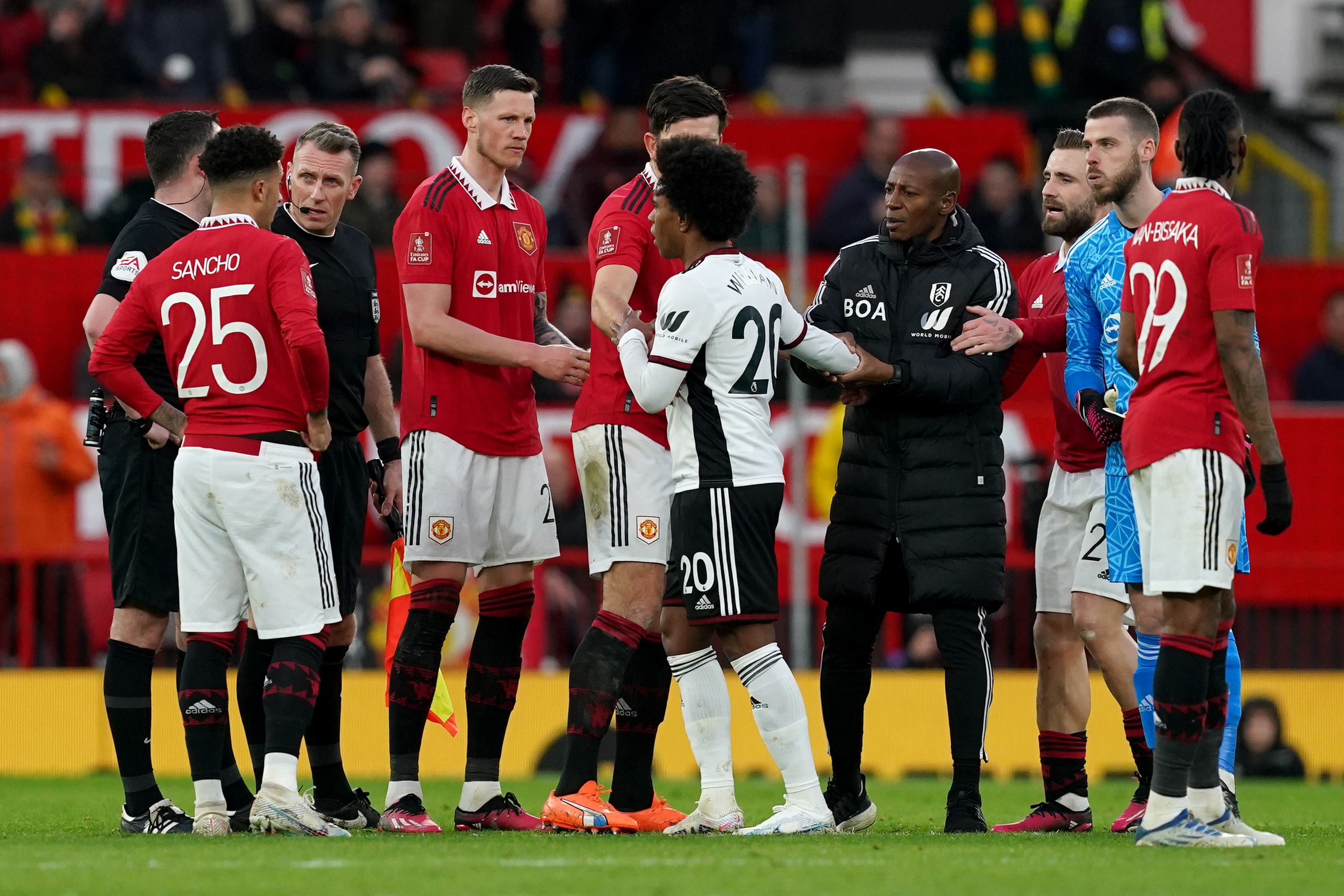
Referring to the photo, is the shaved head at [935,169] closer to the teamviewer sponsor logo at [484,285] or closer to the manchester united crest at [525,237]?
the manchester united crest at [525,237]

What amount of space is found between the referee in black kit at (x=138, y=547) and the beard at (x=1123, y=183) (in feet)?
12.3

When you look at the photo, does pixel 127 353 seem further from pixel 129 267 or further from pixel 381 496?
pixel 381 496

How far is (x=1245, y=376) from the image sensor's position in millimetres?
6273

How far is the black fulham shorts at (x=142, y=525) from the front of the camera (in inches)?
287

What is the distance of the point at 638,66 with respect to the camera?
16.8 metres

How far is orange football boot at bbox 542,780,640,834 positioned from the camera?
279 inches

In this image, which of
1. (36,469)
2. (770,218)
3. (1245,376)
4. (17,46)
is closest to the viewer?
(1245,376)

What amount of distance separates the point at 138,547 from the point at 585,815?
2.00 metres

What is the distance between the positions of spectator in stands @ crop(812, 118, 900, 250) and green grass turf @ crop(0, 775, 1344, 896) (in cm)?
749

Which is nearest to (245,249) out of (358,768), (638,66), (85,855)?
(85,855)

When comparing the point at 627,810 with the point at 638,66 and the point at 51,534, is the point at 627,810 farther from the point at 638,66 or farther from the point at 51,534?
the point at 638,66

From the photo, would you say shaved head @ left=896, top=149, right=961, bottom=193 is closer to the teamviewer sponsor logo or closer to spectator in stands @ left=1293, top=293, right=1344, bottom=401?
the teamviewer sponsor logo

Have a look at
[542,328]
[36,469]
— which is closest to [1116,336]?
[542,328]

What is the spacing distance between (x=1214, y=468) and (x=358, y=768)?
24.0 feet
